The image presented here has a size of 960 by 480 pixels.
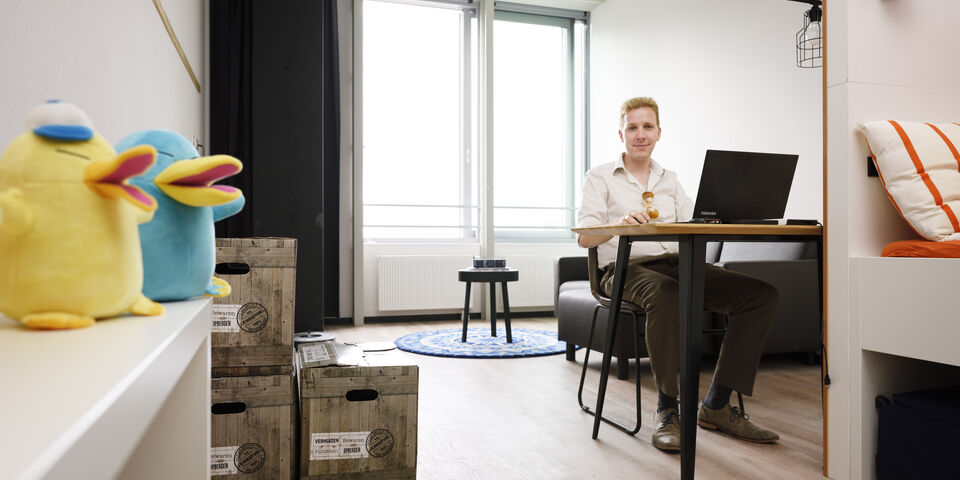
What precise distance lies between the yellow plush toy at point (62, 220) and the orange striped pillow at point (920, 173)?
5.67ft

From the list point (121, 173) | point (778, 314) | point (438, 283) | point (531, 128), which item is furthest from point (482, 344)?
point (121, 173)

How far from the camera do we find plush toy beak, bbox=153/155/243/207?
66 cm

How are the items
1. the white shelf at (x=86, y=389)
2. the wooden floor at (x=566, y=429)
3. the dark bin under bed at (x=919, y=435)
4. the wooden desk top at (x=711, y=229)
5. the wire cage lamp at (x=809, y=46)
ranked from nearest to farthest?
the white shelf at (x=86, y=389)
the dark bin under bed at (x=919, y=435)
the wooden desk top at (x=711, y=229)
the wooden floor at (x=566, y=429)
the wire cage lamp at (x=809, y=46)

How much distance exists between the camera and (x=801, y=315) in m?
3.13

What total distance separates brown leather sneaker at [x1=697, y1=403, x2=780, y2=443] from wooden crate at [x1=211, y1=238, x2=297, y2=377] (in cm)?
A: 143

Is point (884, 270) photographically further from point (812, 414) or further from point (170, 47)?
point (170, 47)

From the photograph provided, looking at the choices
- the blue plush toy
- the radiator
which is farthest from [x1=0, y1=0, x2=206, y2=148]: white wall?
the radiator

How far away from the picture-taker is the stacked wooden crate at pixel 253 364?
Answer: 4.78 ft

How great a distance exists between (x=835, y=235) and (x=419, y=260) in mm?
3673

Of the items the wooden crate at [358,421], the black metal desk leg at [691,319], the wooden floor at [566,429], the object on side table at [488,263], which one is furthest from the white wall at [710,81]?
the wooden crate at [358,421]

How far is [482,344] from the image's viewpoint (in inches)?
152

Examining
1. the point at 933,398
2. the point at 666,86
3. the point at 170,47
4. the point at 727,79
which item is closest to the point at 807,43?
the point at 727,79

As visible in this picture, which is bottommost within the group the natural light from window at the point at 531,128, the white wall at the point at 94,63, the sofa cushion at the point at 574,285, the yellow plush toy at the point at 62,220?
the sofa cushion at the point at 574,285

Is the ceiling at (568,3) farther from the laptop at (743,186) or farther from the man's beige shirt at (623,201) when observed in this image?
the laptop at (743,186)
